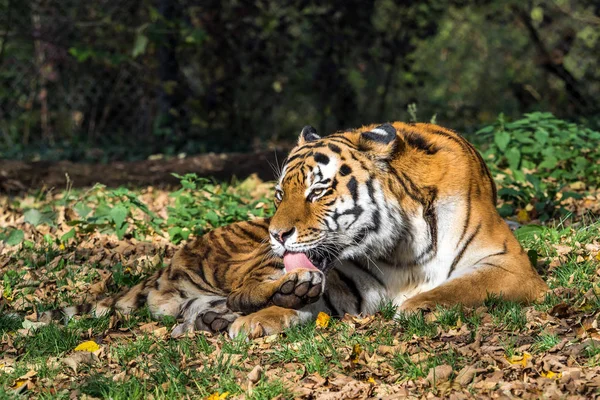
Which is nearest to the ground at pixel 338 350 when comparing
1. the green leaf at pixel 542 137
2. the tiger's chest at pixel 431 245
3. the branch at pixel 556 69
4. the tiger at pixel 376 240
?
the tiger at pixel 376 240

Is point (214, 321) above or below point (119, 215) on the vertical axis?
above

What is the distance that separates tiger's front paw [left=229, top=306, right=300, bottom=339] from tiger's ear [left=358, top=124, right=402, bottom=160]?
2.90ft

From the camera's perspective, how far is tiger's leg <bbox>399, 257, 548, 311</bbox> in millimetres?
3988

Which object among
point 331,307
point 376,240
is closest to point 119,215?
point 331,307

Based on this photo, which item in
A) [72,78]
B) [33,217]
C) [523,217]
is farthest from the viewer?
[72,78]

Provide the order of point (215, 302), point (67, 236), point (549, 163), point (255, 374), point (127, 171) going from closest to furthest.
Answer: point (255, 374) → point (215, 302) → point (67, 236) → point (549, 163) → point (127, 171)

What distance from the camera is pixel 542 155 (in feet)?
23.2

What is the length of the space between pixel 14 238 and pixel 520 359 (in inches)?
154

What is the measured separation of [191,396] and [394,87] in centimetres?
1015

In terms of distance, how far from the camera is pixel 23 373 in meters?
3.70

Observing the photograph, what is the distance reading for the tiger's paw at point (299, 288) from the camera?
4.06 m

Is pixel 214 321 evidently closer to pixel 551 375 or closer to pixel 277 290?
pixel 277 290

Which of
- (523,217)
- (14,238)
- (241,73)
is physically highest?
(523,217)

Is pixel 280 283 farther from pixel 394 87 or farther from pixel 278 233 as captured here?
pixel 394 87
